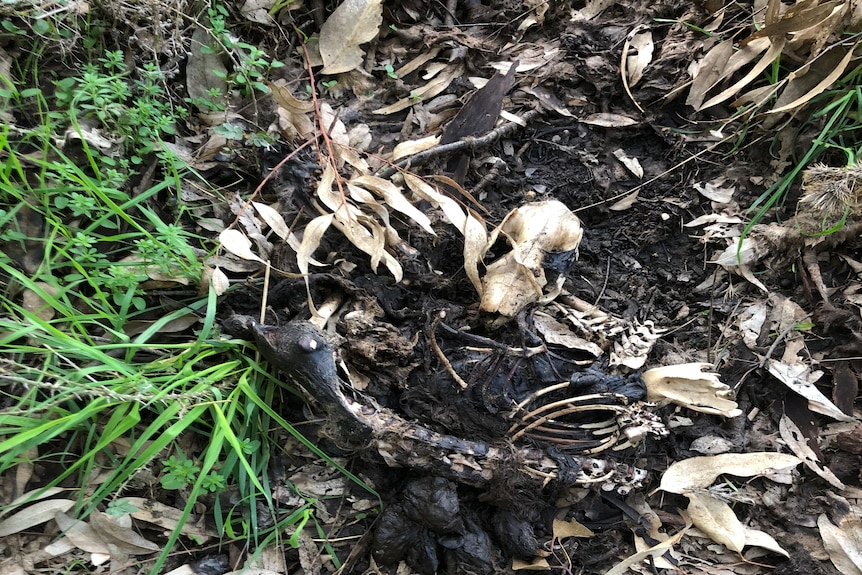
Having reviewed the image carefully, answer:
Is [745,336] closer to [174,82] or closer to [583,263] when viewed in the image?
[583,263]

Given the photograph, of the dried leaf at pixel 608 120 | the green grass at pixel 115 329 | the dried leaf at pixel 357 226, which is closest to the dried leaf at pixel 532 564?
the green grass at pixel 115 329

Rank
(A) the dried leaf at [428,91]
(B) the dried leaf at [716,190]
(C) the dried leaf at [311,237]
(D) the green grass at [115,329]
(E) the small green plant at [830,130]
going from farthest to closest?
(A) the dried leaf at [428,91] < (B) the dried leaf at [716,190] < (E) the small green plant at [830,130] < (C) the dried leaf at [311,237] < (D) the green grass at [115,329]

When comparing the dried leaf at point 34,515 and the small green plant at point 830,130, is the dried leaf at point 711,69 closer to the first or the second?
the small green plant at point 830,130

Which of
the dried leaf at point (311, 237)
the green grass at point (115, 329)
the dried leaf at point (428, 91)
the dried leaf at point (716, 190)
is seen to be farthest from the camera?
the dried leaf at point (428, 91)

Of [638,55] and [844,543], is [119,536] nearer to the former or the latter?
[844,543]

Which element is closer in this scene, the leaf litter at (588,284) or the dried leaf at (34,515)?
the dried leaf at (34,515)

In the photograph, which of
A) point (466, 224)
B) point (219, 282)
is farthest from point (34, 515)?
point (466, 224)
